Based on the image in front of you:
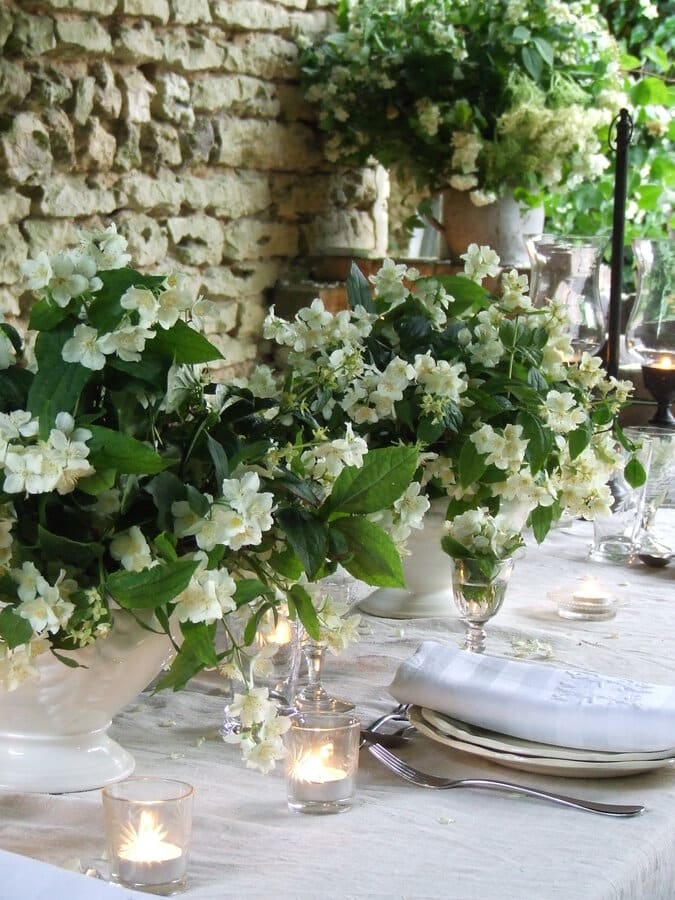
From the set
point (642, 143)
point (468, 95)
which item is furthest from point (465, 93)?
point (642, 143)

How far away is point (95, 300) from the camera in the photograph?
2.81 feet

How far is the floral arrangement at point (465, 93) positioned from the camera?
356 cm

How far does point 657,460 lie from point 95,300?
1006 mm

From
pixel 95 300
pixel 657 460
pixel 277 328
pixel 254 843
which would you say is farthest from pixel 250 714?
pixel 657 460

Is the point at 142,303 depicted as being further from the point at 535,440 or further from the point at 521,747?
the point at 535,440

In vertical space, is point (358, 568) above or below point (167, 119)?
below

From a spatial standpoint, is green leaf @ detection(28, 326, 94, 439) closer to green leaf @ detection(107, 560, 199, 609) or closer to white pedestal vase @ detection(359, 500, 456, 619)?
green leaf @ detection(107, 560, 199, 609)

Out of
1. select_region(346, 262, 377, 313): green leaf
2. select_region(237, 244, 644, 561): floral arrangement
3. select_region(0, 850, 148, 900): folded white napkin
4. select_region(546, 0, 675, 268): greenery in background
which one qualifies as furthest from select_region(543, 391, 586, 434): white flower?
select_region(546, 0, 675, 268): greenery in background

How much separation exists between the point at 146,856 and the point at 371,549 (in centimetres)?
28

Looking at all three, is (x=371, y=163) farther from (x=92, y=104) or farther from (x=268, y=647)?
(x=268, y=647)

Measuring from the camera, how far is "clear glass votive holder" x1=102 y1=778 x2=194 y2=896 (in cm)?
75

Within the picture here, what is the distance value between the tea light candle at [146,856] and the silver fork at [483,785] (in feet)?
0.77

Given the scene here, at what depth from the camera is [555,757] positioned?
3.12ft

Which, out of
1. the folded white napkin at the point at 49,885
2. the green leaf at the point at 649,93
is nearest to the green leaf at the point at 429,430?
the folded white napkin at the point at 49,885
